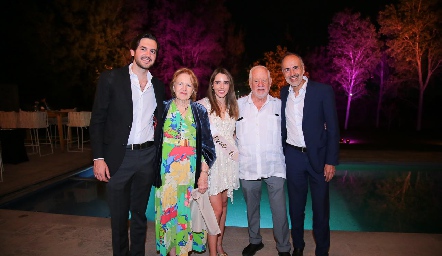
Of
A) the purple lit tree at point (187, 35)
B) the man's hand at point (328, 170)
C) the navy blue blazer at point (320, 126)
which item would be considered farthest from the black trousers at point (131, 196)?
the purple lit tree at point (187, 35)

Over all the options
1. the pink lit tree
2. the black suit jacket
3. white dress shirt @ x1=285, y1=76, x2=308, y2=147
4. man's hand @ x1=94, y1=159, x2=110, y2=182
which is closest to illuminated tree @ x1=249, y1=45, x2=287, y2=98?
the pink lit tree

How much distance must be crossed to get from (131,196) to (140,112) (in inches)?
29.5

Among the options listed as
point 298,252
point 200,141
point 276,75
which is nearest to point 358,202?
point 298,252

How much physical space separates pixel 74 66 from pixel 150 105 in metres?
14.9

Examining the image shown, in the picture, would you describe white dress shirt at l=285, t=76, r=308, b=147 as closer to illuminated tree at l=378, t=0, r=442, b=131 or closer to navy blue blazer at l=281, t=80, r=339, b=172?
navy blue blazer at l=281, t=80, r=339, b=172

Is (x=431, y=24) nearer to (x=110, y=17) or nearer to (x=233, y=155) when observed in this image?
(x=110, y=17)

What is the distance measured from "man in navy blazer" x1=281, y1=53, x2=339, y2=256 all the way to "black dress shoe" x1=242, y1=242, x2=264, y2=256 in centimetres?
35

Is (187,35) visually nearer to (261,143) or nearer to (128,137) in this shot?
(261,143)

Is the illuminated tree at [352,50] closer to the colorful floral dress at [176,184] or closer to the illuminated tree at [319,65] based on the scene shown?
the illuminated tree at [319,65]

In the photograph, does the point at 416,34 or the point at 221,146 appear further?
the point at 416,34

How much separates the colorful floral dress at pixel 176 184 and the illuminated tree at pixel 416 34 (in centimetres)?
1838

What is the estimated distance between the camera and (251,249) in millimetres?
3059

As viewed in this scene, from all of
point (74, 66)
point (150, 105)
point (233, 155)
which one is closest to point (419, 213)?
point (233, 155)

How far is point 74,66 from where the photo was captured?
15727mm
